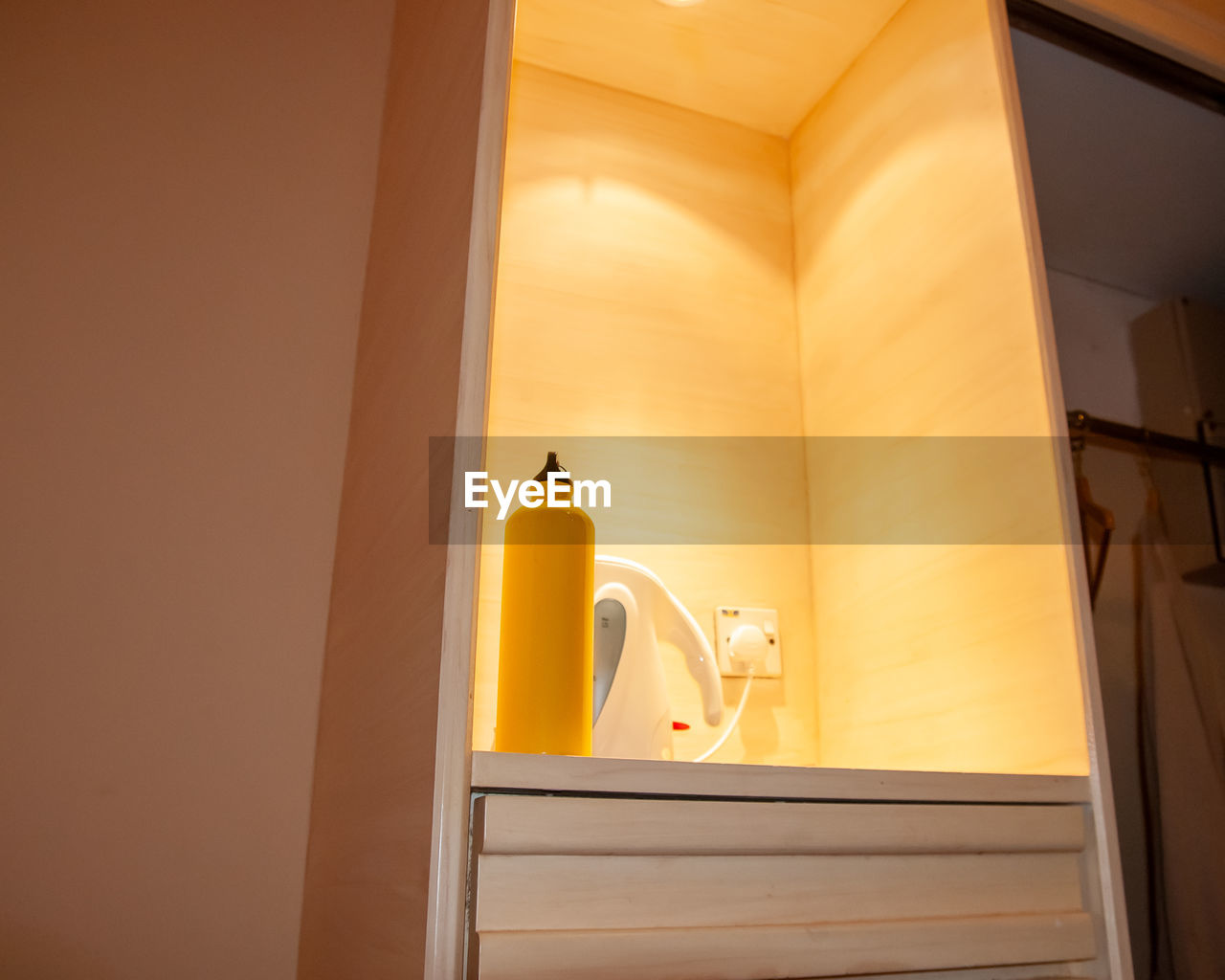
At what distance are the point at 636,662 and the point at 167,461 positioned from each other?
0.62 meters

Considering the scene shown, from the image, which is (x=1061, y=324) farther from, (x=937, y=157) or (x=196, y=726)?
(x=196, y=726)

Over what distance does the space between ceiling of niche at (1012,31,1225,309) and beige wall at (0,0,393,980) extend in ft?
3.21

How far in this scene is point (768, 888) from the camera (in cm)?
75

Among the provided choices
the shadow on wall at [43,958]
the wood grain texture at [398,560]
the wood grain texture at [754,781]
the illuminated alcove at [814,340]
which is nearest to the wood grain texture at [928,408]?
the illuminated alcove at [814,340]

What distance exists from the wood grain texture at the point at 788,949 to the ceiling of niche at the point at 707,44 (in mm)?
1176

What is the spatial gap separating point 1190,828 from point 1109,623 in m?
0.26

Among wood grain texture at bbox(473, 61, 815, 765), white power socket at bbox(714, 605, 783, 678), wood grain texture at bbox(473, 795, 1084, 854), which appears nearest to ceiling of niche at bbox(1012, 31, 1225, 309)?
wood grain texture at bbox(473, 61, 815, 765)

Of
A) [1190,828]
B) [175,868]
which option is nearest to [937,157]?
[1190,828]

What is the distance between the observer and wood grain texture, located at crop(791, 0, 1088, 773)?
40.9 inches

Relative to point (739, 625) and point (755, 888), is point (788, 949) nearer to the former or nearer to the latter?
point (755, 888)

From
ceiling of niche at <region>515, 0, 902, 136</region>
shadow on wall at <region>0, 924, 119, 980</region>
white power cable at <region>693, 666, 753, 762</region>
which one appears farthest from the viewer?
ceiling of niche at <region>515, 0, 902, 136</region>

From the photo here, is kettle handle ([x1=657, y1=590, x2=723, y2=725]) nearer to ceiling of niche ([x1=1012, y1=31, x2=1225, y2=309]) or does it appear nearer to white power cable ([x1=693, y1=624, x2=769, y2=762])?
white power cable ([x1=693, y1=624, x2=769, y2=762])

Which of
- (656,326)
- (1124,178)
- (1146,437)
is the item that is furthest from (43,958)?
(1124,178)

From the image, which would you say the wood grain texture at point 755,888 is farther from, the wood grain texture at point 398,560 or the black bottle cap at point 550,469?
the black bottle cap at point 550,469
